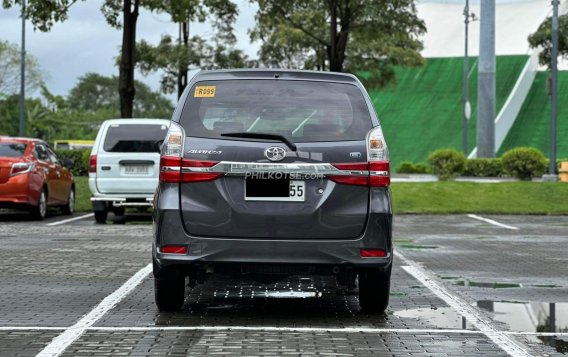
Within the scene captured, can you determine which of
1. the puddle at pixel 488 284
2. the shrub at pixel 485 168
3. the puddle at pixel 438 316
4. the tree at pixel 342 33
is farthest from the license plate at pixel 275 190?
the shrub at pixel 485 168

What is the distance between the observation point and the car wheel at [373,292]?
9.52 m

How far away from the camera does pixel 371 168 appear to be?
8.97 m

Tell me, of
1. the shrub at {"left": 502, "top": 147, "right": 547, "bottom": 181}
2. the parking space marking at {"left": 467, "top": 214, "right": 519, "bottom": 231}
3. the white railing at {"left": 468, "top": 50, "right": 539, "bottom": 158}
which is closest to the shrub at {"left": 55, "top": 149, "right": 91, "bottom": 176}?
the shrub at {"left": 502, "top": 147, "right": 547, "bottom": 181}

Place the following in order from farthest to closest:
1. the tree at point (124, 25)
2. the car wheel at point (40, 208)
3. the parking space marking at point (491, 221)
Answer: the tree at point (124, 25) → the car wheel at point (40, 208) → the parking space marking at point (491, 221)

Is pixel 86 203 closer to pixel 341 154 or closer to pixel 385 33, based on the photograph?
pixel 385 33

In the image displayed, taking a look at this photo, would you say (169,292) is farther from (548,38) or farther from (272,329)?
(548,38)

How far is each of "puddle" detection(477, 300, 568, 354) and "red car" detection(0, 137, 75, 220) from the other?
13.8 metres

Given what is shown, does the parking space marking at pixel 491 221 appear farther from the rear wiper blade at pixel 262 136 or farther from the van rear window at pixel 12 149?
the rear wiper blade at pixel 262 136

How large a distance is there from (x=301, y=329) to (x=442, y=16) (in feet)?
354

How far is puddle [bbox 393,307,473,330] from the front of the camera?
356 inches

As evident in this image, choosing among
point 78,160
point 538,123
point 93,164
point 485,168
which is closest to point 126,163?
point 93,164

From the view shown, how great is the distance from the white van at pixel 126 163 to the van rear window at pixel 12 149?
5.92 ft

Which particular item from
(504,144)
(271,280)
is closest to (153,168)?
(271,280)

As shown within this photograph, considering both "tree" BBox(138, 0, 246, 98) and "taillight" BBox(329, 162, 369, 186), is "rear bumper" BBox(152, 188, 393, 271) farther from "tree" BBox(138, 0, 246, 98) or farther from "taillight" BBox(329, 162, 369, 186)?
"tree" BBox(138, 0, 246, 98)
